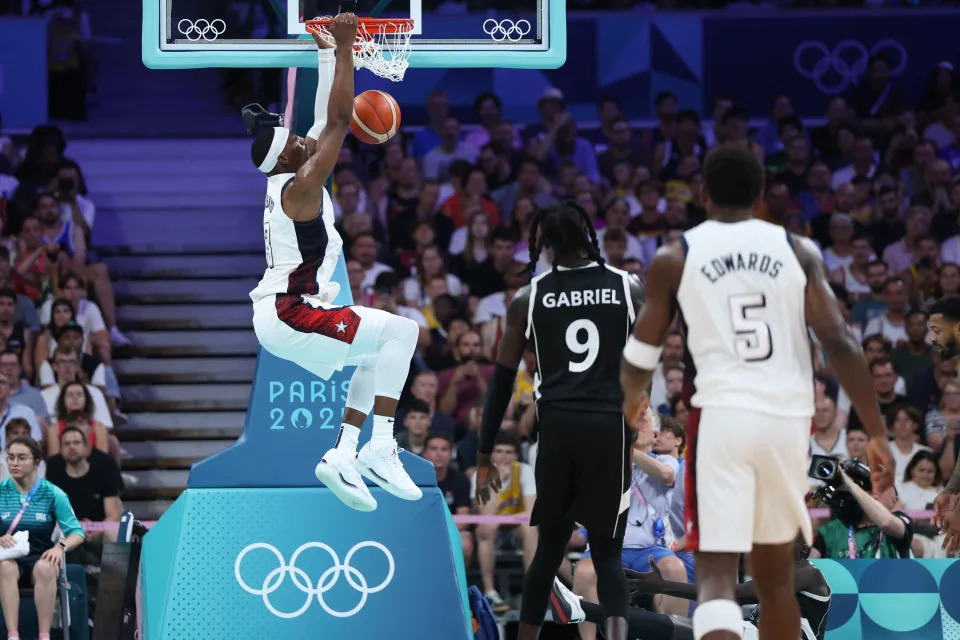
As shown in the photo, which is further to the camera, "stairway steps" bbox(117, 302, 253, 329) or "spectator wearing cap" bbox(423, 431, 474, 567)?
"stairway steps" bbox(117, 302, 253, 329)

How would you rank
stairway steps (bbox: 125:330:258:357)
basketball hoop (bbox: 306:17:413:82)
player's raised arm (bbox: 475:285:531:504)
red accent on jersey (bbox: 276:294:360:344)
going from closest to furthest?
player's raised arm (bbox: 475:285:531:504) → red accent on jersey (bbox: 276:294:360:344) → basketball hoop (bbox: 306:17:413:82) → stairway steps (bbox: 125:330:258:357)

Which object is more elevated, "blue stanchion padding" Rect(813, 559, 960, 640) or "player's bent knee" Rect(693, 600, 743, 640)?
"player's bent knee" Rect(693, 600, 743, 640)

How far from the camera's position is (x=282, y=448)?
796cm

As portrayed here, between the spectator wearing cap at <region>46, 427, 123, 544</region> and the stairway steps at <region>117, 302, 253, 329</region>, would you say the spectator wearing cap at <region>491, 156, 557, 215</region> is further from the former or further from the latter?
the spectator wearing cap at <region>46, 427, 123, 544</region>

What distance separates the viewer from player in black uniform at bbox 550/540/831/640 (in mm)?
7805

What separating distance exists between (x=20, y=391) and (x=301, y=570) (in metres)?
4.87

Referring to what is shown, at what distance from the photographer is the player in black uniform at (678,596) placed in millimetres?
A: 7805

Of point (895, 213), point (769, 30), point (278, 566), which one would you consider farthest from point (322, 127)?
point (769, 30)

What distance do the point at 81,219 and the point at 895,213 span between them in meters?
7.73

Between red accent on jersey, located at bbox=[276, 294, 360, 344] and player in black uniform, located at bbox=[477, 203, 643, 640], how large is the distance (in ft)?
2.65

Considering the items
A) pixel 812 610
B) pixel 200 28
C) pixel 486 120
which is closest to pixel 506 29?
pixel 200 28

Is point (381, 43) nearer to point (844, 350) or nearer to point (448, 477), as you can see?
point (844, 350)

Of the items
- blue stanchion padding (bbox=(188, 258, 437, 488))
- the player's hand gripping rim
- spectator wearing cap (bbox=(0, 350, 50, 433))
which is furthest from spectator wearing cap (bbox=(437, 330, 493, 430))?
the player's hand gripping rim

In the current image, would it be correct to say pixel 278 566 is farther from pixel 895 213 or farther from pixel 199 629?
pixel 895 213
